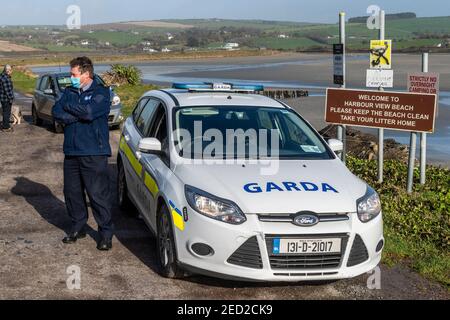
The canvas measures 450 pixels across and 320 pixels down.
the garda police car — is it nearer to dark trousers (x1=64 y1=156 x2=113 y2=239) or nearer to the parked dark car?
dark trousers (x1=64 y1=156 x2=113 y2=239)

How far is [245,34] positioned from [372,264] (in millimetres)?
174313

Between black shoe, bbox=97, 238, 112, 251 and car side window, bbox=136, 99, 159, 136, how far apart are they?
133 cm

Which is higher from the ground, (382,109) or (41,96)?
(382,109)

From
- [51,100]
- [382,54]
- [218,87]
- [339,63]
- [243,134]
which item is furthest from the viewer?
[51,100]

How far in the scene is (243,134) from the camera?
6691 mm

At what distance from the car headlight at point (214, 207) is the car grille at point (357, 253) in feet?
3.14

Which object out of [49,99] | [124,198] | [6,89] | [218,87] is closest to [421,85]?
[218,87]

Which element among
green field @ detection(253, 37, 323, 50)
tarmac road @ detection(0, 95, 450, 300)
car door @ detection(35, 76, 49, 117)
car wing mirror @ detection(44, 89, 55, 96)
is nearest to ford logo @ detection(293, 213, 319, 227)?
tarmac road @ detection(0, 95, 450, 300)

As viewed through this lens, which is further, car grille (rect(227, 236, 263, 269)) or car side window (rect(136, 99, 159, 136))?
car side window (rect(136, 99, 159, 136))

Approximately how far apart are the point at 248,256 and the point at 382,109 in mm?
5005

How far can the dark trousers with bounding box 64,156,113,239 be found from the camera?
6652 mm

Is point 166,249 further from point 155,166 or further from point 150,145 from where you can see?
point 150,145
